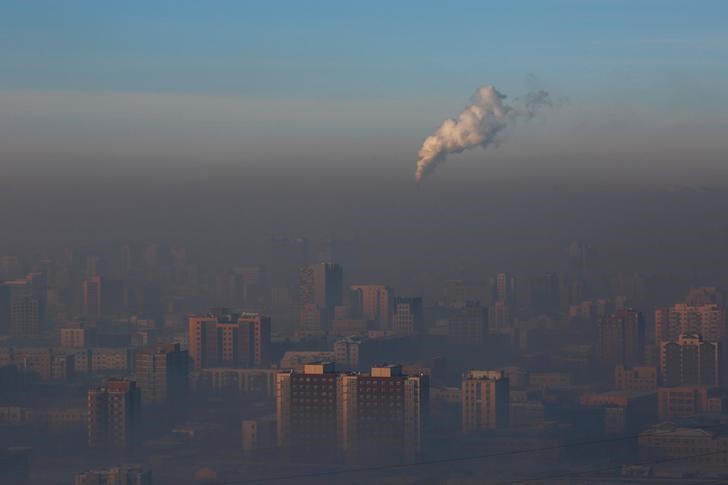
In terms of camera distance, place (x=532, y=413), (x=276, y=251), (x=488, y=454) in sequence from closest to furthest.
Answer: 1. (x=488, y=454)
2. (x=532, y=413)
3. (x=276, y=251)

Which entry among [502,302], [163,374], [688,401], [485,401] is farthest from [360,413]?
[502,302]

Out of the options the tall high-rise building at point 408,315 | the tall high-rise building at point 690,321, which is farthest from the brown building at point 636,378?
the tall high-rise building at point 408,315

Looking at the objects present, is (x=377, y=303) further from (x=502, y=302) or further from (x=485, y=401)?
(x=485, y=401)

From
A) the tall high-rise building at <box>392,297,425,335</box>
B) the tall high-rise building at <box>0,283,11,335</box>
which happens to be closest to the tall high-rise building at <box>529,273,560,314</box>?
the tall high-rise building at <box>392,297,425,335</box>

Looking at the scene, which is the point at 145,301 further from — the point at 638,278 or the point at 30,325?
the point at 638,278

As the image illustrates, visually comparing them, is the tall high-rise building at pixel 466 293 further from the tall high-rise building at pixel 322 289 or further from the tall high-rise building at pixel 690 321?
the tall high-rise building at pixel 690 321

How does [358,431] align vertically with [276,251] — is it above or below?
below

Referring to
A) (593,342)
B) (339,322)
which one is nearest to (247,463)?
(593,342)

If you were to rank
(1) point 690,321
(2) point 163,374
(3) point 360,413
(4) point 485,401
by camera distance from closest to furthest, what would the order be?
(3) point 360,413 < (4) point 485,401 < (2) point 163,374 < (1) point 690,321
